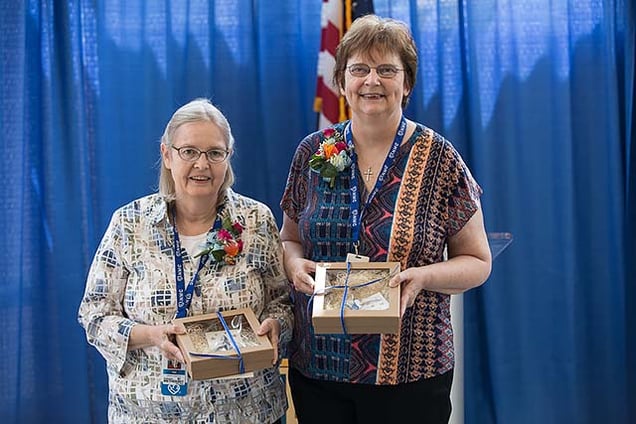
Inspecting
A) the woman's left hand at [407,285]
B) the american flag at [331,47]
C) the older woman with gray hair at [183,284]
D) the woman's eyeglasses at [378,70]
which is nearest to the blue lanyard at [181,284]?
the older woman with gray hair at [183,284]

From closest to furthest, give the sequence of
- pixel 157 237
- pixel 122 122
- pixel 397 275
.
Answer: pixel 397 275 → pixel 157 237 → pixel 122 122

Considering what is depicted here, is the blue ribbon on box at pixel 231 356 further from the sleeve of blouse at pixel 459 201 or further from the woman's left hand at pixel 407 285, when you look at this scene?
the sleeve of blouse at pixel 459 201

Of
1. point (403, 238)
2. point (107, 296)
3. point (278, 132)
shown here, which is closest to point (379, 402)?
point (403, 238)

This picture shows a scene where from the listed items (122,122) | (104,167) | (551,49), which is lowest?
(104,167)

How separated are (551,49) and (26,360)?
2.59 meters

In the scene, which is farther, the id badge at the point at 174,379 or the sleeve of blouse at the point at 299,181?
the sleeve of blouse at the point at 299,181

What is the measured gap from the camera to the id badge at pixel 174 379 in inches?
72.7

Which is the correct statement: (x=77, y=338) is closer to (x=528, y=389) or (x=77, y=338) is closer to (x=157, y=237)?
(x=157, y=237)

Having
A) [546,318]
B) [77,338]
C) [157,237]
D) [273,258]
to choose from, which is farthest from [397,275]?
[77,338]

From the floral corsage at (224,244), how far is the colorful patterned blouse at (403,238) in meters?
0.18

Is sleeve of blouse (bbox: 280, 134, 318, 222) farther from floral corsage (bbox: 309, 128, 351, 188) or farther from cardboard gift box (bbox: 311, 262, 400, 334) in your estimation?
cardboard gift box (bbox: 311, 262, 400, 334)

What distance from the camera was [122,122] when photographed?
10.1ft

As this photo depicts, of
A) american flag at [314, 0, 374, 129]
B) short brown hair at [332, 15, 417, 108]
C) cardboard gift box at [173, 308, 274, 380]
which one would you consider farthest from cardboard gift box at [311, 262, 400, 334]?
american flag at [314, 0, 374, 129]

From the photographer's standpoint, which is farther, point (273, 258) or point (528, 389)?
point (528, 389)
